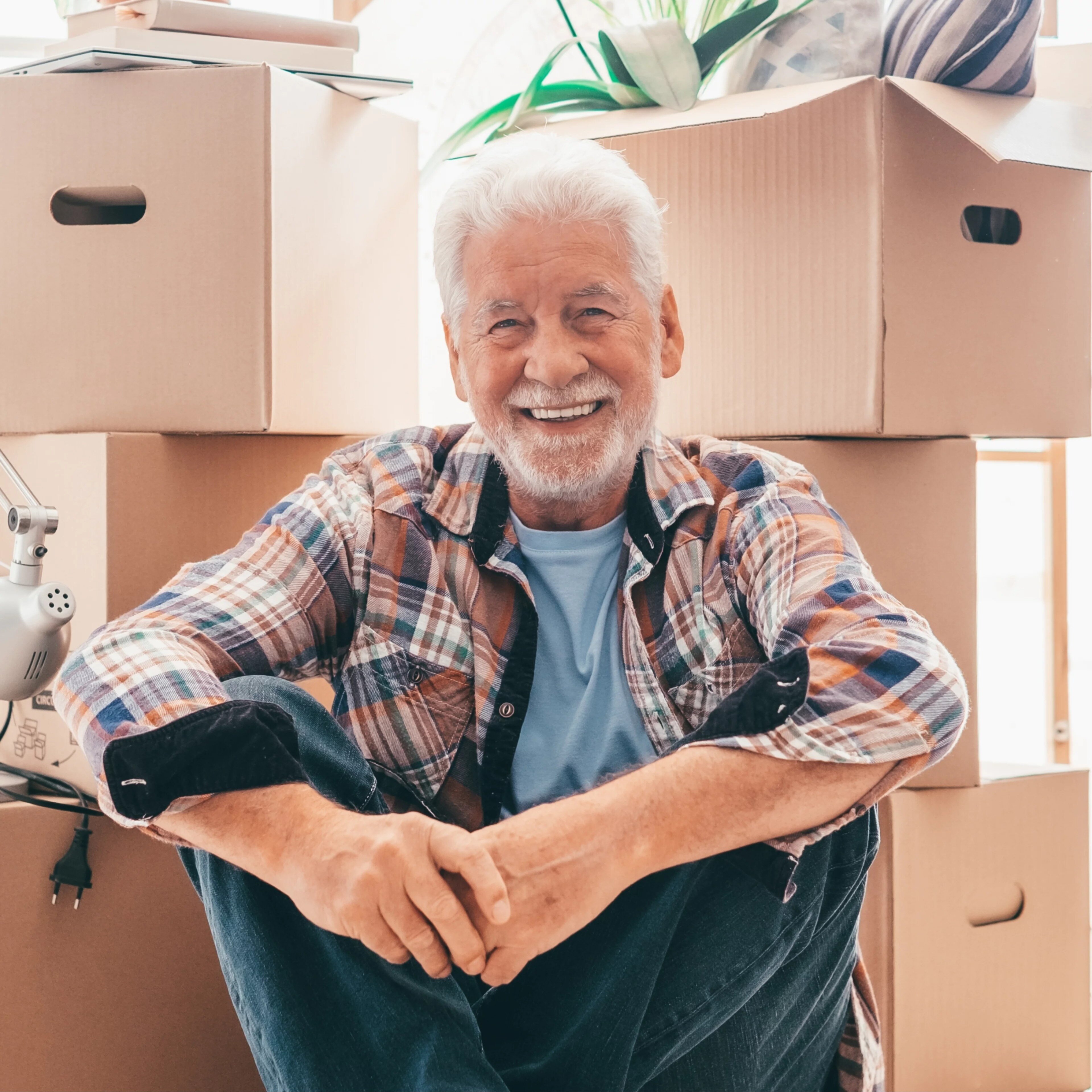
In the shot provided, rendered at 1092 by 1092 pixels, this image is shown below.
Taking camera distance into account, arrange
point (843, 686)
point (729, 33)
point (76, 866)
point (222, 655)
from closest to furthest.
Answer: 1. point (843, 686)
2. point (222, 655)
3. point (76, 866)
4. point (729, 33)

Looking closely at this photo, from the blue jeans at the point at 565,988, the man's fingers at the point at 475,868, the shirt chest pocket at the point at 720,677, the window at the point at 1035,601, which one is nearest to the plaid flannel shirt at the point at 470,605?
the shirt chest pocket at the point at 720,677

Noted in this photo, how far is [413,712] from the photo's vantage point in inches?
43.8

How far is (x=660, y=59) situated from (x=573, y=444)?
1.67 feet

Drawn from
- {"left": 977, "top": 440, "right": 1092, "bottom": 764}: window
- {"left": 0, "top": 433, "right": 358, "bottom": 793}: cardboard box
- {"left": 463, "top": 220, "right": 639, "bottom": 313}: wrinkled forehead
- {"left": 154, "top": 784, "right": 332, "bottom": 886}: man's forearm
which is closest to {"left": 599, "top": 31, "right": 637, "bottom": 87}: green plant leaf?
{"left": 463, "top": 220, "right": 639, "bottom": 313}: wrinkled forehead

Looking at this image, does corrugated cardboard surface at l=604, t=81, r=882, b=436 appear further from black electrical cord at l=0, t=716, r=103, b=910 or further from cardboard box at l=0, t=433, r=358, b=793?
black electrical cord at l=0, t=716, r=103, b=910

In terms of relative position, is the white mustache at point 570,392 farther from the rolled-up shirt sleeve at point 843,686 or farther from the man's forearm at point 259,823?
the man's forearm at point 259,823

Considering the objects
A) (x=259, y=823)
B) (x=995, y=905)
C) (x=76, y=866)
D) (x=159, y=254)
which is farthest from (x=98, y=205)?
(x=995, y=905)

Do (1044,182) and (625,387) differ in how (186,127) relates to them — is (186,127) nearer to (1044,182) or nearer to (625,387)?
A: (625,387)

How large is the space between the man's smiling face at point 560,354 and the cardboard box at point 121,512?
1.06 ft

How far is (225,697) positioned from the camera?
90cm

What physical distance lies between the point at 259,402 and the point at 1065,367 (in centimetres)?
91

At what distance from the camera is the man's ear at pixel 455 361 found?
4.01ft

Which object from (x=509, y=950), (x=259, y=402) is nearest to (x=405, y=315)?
(x=259, y=402)

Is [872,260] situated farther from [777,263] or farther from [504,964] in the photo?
[504,964]
